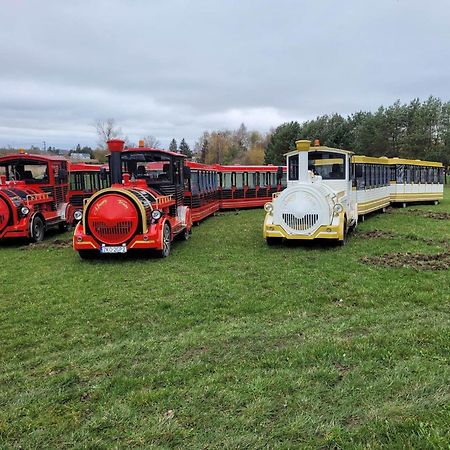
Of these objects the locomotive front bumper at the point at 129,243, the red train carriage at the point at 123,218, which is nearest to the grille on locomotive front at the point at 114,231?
the red train carriage at the point at 123,218

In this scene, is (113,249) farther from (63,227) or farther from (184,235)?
(63,227)

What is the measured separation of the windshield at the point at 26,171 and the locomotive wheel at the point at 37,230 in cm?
152

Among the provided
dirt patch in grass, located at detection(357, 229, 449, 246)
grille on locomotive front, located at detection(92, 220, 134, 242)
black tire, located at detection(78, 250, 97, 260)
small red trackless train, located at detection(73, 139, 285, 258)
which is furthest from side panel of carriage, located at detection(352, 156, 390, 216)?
black tire, located at detection(78, 250, 97, 260)

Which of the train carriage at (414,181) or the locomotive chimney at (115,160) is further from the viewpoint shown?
the train carriage at (414,181)

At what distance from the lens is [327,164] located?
11812 millimetres

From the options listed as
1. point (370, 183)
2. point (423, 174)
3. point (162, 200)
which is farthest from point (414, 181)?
point (162, 200)

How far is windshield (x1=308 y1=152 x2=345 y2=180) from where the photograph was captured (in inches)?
457

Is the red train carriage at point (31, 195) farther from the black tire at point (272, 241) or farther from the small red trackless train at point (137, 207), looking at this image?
the black tire at point (272, 241)

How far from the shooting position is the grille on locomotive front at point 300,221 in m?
9.52

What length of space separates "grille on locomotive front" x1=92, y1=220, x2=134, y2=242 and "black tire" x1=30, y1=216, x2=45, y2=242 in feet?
11.2

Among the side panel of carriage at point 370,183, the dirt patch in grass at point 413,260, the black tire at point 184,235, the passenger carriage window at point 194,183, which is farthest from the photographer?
the passenger carriage window at point 194,183

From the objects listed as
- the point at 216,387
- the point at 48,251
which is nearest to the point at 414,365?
the point at 216,387

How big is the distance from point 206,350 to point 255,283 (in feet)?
8.44

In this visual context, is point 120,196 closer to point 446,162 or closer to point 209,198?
point 209,198
